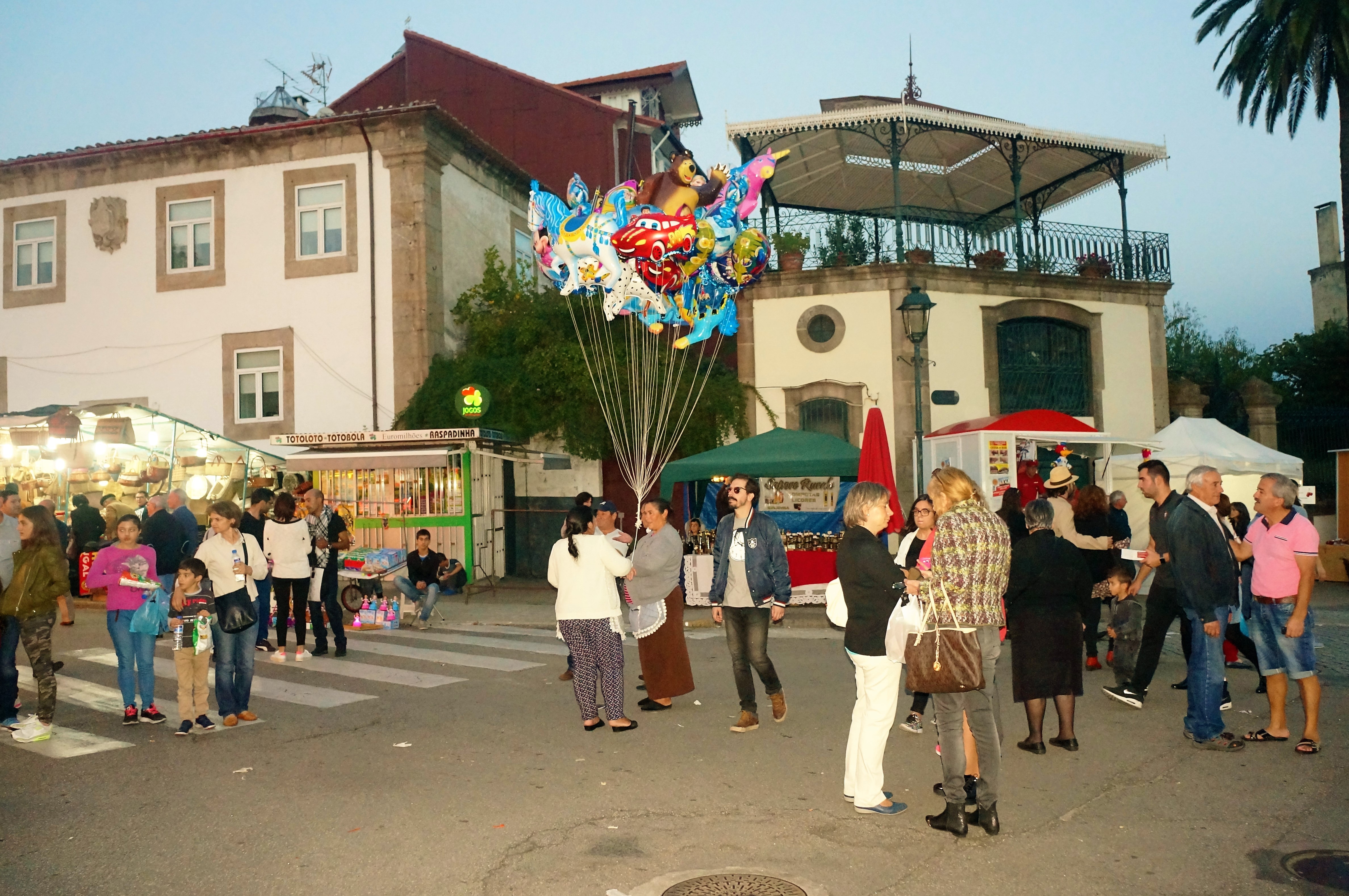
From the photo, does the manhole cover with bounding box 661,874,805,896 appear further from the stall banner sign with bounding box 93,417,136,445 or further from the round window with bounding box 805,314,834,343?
the stall banner sign with bounding box 93,417,136,445

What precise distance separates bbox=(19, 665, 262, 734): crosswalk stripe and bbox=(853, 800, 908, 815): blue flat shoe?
486 cm

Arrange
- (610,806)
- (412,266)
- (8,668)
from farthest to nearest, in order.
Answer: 1. (412,266)
2. (8,668)
3. (610,806)

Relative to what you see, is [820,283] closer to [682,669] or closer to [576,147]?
[576,147]

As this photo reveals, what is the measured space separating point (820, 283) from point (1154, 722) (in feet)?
45.0

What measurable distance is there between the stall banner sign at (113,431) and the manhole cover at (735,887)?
16.7 m

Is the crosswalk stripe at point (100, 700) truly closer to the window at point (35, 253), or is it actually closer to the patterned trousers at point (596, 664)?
the patterned trousers at point (596, 664)

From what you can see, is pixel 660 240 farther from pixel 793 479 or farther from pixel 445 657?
pixel 445 657

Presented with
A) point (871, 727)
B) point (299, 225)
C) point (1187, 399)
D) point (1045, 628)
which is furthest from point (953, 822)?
point (299, 225)

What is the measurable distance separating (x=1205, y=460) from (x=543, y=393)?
11782 mm

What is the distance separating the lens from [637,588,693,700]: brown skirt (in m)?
8.49

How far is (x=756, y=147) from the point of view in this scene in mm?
20422

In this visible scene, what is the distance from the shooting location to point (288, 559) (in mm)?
10828

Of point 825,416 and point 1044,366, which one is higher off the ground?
point 1044,366

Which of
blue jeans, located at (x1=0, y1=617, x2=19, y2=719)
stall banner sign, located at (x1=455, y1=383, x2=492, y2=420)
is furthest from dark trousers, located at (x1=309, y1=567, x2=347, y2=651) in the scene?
stall banner sign, located at (x1=455, y1=383, x2=492, y2=420)
